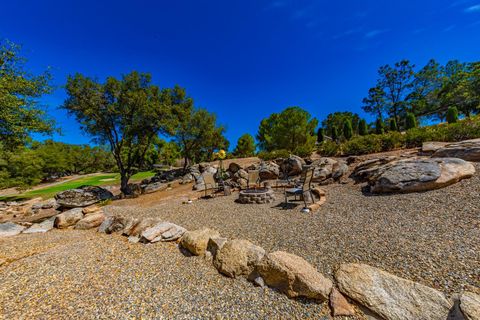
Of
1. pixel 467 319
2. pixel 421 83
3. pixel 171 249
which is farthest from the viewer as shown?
pixel 421 83

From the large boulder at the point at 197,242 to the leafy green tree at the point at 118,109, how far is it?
802cm

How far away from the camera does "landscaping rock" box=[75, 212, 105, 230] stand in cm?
443

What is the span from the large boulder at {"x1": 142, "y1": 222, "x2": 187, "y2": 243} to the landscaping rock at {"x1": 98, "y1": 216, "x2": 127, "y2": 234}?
1060 millimetres

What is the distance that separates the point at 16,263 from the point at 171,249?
2.13 meters

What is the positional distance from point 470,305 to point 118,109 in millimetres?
11554

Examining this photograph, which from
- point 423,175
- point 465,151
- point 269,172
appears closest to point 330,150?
point 269,172

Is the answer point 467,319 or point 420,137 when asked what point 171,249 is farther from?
point 420,137

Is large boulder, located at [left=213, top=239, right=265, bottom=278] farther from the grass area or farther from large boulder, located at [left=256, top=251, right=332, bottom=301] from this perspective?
the grass area

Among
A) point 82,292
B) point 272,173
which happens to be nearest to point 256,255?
point 82,292

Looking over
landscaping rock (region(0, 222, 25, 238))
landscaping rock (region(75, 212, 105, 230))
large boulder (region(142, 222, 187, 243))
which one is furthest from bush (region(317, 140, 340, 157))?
landscaping rock (region(0, 222, 25, 238))

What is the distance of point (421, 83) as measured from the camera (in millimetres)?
26391

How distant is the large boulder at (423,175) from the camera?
4.00 metres

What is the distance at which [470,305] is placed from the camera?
1.45 m

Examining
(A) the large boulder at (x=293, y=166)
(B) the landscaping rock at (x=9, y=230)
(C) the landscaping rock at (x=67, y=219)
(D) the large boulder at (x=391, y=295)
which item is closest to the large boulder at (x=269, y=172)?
(A) the large boulder at (x=293, y=166)
